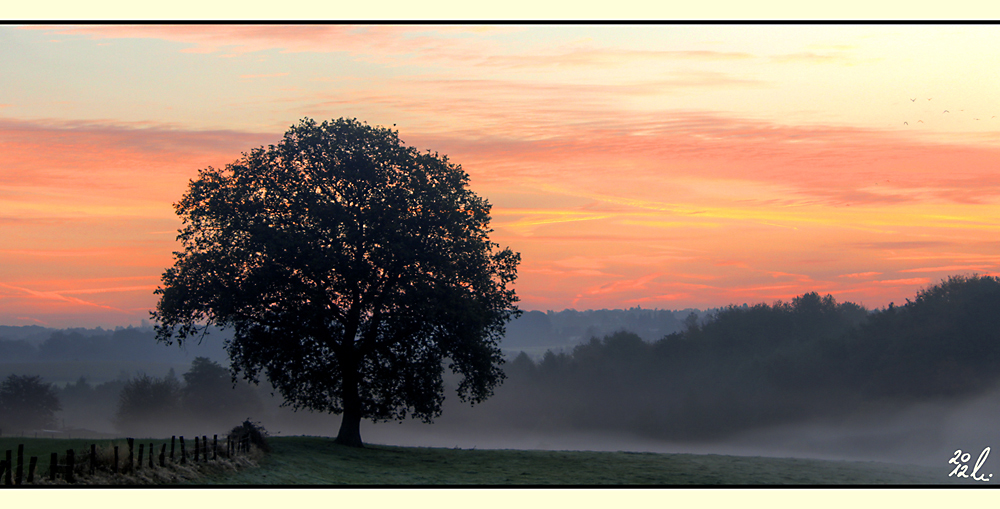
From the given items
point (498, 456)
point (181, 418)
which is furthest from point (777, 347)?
point (498, 456)

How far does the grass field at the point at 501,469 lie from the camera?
2730 cm

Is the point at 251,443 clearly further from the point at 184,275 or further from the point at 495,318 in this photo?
the point at 495,318

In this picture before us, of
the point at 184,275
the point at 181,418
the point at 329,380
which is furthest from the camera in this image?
the point at 181,418

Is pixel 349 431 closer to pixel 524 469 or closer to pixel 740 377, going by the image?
pixel 524 469

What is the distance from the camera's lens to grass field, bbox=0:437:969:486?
27.3m

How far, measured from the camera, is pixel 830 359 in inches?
4961

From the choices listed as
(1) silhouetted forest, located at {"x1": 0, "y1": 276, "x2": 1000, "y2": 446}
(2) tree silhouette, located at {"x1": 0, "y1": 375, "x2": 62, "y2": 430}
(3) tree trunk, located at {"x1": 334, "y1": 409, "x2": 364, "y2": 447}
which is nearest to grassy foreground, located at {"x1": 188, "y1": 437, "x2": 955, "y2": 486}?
(3) tree trunk, located at {"x1": 334, "y1": 409, "x2": 364, "y2": 447}

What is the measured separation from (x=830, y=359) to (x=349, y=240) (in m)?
110

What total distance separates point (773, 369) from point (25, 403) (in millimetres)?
128864

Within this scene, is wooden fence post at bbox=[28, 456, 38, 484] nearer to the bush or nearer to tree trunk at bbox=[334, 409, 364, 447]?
the bush

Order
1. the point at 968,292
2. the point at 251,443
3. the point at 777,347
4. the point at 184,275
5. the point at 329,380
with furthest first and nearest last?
the point at 777,347
the point at 968,292
the point at 329,380
the point at 184,275
the point at 251,443
